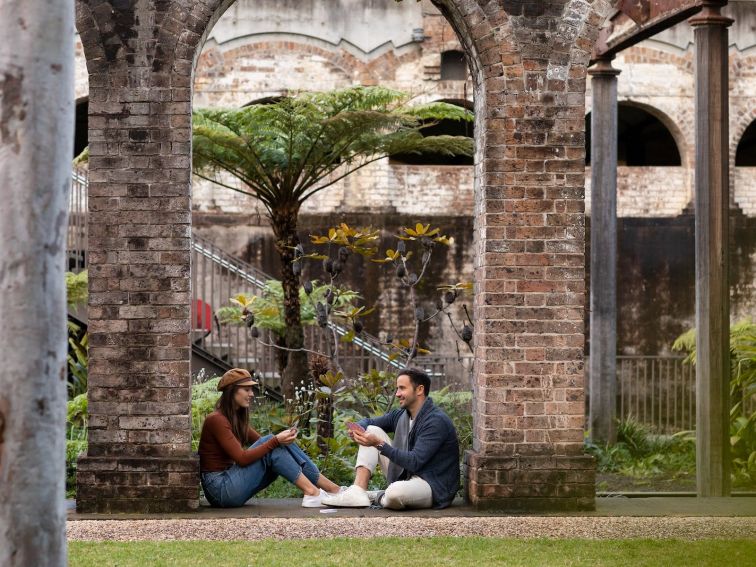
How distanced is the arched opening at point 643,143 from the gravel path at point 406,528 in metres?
16.9

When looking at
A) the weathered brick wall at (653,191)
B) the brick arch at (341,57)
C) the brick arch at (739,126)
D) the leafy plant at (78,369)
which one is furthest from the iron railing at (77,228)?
the brick arch at (739,126)

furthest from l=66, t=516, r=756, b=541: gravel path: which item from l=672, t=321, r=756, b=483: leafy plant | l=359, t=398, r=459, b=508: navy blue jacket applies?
l=672, t=321, r=756, b=483: leafy plant

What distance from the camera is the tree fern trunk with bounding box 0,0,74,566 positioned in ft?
11.1

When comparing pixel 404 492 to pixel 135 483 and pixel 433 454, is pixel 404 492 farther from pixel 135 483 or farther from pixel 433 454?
pixel 135 483

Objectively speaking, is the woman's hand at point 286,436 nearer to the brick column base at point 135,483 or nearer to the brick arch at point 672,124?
the brick column base at point 135,483

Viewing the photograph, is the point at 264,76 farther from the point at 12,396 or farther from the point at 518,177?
the point at 12,396

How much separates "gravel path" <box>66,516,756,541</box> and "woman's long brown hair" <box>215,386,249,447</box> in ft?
2.57

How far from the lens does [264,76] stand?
18.5 meters

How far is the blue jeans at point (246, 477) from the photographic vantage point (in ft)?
24.8

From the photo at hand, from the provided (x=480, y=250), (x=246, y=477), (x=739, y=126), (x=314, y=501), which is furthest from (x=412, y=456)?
(x=739, y=126)

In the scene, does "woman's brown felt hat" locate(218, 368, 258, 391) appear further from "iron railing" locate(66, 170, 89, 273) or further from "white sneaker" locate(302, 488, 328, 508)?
"iron railing" locate(66, 170, 89, 273)

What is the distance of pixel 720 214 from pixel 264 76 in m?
11.2

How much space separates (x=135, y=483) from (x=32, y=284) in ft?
14.1

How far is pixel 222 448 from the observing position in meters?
7.61
